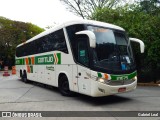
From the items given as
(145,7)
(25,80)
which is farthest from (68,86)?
(145,7)

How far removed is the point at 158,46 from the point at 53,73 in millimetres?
7365

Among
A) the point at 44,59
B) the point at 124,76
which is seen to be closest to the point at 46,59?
the point at 44,59

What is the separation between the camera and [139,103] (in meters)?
8.69

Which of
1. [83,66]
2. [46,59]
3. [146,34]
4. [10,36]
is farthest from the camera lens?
[10,36]

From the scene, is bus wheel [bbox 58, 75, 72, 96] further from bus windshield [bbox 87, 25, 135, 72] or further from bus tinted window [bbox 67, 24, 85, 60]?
bus windshield [bbox 87, 25, 135, 72]

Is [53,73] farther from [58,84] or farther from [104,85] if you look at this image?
[104,85]

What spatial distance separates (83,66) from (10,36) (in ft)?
130

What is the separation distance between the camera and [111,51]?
8.62m

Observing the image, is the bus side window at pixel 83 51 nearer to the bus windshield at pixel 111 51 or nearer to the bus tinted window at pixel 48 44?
the bus windshield at pixel 111 51

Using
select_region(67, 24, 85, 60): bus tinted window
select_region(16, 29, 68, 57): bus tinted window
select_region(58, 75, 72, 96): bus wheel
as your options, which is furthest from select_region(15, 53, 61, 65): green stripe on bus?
select_region(67, 24, 85, 60): bus tinted window

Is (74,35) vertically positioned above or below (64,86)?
above

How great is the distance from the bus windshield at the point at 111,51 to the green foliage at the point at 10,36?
125 feet

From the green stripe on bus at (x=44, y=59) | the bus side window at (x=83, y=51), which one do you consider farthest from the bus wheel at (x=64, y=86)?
the bus side window at (x=83, y=51)

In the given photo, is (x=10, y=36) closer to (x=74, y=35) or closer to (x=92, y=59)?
(x=74, y=35)
